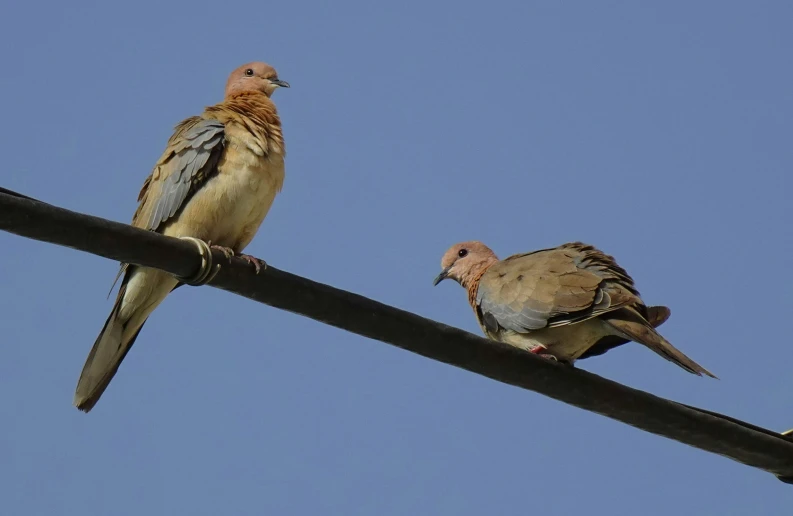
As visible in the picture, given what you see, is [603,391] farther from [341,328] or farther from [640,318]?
[640,318]

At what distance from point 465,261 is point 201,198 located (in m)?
2.45

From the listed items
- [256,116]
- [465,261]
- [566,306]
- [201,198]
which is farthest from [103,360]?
[465,261]

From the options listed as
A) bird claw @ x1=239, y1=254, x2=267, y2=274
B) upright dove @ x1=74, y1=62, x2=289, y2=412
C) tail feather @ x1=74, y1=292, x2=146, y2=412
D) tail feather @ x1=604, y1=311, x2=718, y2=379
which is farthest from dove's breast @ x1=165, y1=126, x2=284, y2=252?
tail feather @ x1=604, y1=311, x2=718, y2=379

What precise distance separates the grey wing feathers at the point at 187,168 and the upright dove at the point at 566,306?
1747 millimetres

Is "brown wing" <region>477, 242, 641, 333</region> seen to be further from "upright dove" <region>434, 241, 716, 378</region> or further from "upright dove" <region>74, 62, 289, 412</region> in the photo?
"upright dove" <region>74, 62, 289, 412</region>

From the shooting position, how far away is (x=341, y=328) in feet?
11.5

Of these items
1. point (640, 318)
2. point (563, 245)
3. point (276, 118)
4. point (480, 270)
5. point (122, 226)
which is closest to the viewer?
point (122, 226)

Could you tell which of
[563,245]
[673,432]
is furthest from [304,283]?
[563,245]

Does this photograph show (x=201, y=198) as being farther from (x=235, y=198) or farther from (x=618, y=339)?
(x=618, y=339)

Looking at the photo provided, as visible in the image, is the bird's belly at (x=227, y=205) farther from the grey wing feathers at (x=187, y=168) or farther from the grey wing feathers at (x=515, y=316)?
the grey wing feathers at (x=515, y=316)

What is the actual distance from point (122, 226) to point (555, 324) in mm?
2831

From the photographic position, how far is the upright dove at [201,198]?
5.18m

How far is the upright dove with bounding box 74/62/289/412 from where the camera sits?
518cm

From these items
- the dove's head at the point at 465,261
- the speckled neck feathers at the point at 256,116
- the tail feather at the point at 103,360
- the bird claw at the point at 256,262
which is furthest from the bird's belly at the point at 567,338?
the tail feather at the point at 103,360
